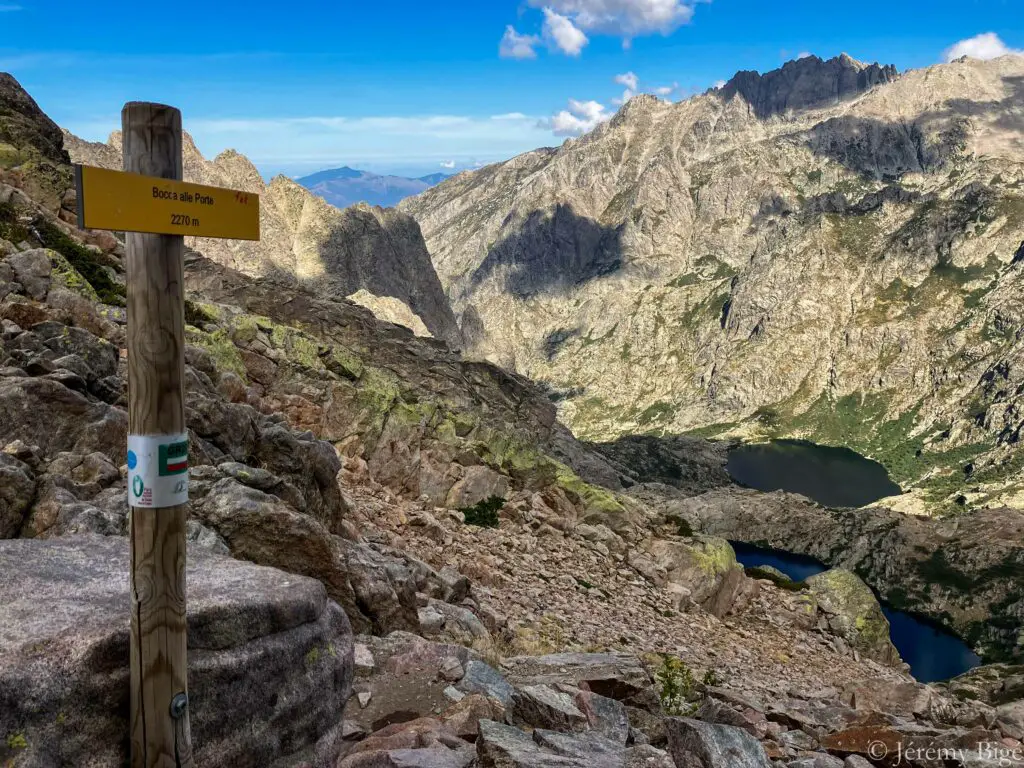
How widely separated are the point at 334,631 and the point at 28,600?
10.7 feet

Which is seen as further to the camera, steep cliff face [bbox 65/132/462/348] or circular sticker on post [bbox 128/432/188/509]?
steep cliff face [bbox 65/132/462/348]

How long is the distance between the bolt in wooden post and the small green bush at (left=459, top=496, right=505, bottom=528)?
26.8 meters

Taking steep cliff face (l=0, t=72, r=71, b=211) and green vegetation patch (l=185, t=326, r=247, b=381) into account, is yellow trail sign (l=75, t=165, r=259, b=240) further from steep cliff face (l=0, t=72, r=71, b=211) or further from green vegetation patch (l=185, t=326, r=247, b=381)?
steep cliff face (l=0, t=72, r=71, b=211)

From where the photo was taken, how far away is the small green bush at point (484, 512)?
33728 millimetres

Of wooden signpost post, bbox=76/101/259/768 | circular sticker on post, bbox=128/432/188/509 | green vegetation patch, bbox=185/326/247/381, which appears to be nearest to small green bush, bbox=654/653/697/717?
wooden signpost post, bbox=76/101/259/768

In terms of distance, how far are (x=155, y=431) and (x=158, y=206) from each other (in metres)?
2.01

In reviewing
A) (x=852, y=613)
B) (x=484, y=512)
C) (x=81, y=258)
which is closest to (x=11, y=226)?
(x=81, y=258)

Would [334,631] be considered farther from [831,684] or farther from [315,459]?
[831,684]

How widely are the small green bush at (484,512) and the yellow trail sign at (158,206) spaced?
2743 centimetres

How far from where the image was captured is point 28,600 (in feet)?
24.1

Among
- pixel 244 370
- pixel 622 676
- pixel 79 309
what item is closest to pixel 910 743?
pixel 622 676

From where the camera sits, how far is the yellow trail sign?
5914mm

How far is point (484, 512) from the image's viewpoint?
113ft

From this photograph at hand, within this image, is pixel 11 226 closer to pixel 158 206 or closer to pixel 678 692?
pixel 158 206
